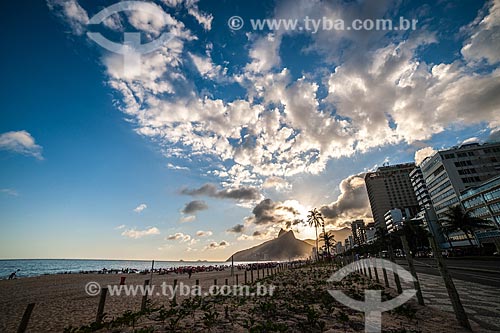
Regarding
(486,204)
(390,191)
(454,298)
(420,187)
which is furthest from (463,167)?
(390,191)

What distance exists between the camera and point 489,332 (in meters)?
5.82

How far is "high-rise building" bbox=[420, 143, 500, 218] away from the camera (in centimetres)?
6525

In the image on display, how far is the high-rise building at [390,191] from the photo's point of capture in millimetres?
153000

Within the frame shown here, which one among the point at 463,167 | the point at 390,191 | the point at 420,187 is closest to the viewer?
the point at 463,167

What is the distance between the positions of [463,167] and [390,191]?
96.2 meters

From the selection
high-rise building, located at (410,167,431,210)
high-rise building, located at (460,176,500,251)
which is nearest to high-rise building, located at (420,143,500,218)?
high-rise building, located at (460,176,500,251)

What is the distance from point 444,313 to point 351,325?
11.3 feet

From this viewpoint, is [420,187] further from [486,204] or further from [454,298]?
[454,298]

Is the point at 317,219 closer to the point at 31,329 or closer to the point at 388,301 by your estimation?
the point at 388,301

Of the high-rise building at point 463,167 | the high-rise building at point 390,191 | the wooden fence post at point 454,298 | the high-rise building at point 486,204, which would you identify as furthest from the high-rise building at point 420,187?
the wooden fence post at point 454,298

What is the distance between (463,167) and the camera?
6719cm

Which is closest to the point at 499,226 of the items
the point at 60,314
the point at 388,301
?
the point at 388,301

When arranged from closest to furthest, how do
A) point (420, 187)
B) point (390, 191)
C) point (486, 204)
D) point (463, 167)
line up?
1. point (486, 204)
2. point (463, 167)
3. point (420, 187)
4. point (390, 191)

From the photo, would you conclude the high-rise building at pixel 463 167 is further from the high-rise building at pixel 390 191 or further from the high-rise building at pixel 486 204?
the high-rise building at pixel 390 191
